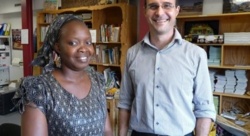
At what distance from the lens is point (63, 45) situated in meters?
1.05

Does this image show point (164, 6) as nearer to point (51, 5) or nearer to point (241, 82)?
point (241, 82)

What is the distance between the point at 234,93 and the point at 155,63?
207 centimetres

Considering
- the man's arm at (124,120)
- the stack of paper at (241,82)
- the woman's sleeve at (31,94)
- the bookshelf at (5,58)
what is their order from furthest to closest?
the bookshelf at (5,58), the stack of paper at (241,82), the man's arm at (124,120), the woman's sleeve at (31,94)

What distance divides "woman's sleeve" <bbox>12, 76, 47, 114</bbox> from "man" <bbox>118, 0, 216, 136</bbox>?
1.90 feet

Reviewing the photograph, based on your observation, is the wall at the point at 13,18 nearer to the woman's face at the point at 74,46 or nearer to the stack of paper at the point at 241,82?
the stack of paper at the point at 241,82

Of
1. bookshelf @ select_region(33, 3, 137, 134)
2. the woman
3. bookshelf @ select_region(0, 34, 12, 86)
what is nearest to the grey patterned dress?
the woman

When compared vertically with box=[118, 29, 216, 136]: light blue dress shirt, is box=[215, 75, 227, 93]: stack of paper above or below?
below

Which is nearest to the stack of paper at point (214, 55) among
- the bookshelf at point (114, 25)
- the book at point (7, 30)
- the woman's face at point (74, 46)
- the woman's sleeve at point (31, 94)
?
the bookshelf at point (114, 25)

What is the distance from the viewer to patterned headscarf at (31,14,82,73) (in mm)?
1067

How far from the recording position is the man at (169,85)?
4.33 feet

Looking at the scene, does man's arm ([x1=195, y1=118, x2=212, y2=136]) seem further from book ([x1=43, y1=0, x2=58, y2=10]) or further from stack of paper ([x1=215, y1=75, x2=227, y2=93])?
book ([x1=43, y1=0, x2=58, y2=10])

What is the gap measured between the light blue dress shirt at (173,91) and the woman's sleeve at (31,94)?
58 centimetres

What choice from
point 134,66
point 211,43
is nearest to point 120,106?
point 134,66

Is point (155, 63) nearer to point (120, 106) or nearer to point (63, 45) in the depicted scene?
point (120, 106)
